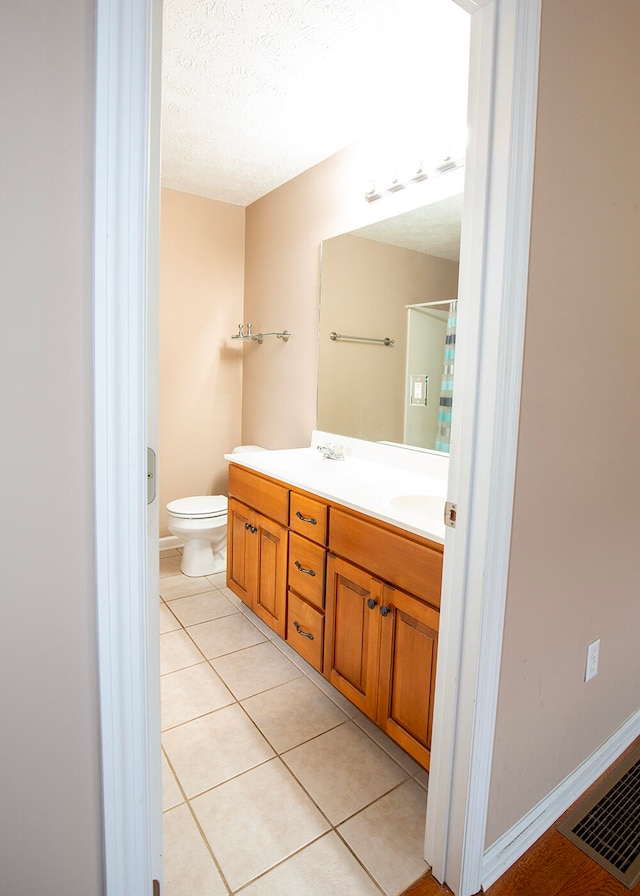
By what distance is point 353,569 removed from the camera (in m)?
1.71

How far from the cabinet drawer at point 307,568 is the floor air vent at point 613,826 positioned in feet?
3.30

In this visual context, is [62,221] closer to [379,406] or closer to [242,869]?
[242,869]

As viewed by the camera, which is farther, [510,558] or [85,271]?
[510,558]

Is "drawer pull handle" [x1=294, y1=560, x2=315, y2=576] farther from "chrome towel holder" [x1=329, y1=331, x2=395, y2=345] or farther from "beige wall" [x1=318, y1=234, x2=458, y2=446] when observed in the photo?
"chrome towel holder" [x1=329, y1=331, x2=395, y2=345]

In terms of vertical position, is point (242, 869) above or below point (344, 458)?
below

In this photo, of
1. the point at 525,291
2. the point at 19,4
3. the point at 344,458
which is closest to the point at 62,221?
the point at 19,4

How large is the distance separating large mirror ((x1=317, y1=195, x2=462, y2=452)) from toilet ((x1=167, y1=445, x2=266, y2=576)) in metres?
0.86

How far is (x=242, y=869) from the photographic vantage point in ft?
4.20

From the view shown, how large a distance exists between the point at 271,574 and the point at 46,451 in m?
1.71

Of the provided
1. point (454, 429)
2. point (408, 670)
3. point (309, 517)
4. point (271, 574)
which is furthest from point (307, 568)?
point (454, 429)

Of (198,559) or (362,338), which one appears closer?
(362,338)

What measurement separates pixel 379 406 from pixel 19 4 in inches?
78.2

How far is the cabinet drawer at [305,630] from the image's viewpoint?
192 cm

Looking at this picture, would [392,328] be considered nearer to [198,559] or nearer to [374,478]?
[374,478]
